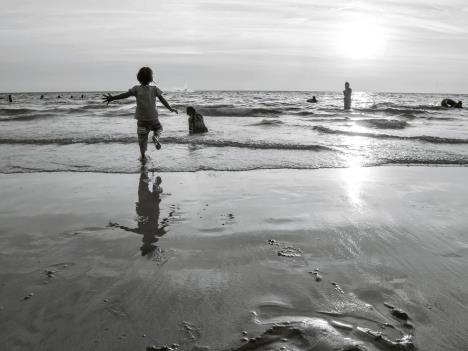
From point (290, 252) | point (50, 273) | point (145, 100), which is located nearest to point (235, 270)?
point (290, 252)

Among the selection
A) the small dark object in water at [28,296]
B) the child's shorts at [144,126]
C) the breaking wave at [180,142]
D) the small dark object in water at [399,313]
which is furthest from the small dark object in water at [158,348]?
the breaking wave at [180,142]

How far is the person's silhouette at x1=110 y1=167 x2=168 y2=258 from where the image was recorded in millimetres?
3420

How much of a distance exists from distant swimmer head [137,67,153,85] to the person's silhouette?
2.74 m

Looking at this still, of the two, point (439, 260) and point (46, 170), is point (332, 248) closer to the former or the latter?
point (439, 260)

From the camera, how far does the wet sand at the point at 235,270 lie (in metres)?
2.12

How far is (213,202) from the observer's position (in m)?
4.80

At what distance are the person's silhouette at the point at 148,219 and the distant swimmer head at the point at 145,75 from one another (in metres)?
2.74

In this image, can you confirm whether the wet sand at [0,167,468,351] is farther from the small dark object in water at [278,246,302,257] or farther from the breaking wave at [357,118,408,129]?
the breaking wave at [357,118,408,129]

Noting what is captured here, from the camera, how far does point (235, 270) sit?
289 centimetres

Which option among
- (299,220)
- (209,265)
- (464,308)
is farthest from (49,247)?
(464,308)

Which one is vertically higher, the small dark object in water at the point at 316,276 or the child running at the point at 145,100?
the child running at the point at 145,100

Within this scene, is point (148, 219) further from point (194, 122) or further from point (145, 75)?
point (194, 122)

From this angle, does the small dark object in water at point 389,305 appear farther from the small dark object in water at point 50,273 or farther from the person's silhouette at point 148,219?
the small dark object in water at point 50,273

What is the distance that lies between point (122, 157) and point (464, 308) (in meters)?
7.30
